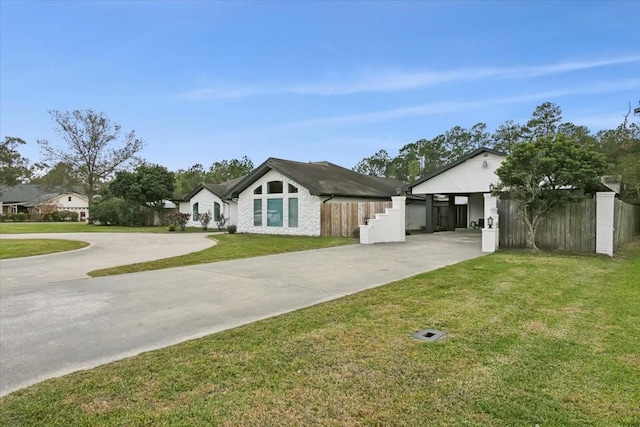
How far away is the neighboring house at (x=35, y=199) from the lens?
53.4 m

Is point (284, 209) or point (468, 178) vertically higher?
point (468, 178)

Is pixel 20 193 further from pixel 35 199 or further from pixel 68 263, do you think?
pixel 68 263

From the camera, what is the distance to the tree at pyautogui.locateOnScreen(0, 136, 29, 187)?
50688 mm

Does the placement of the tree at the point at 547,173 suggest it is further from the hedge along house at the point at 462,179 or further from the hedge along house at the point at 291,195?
the hedge along house at the point at 291,195

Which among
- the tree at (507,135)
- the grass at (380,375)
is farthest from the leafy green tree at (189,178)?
the grass at (380,375)

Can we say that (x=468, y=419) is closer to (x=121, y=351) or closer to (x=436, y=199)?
(x=121, y=351)

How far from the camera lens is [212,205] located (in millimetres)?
28594

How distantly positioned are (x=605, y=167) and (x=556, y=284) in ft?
21.5

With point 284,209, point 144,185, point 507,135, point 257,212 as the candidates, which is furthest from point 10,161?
point 507,135

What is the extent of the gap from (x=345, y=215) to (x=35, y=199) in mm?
58296

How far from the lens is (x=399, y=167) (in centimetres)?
5594

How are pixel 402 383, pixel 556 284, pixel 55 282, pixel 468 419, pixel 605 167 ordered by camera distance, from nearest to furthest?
pixel 468 419, pixel 402 383, pixel 556 284, pixel 55 282, pixel 605 167

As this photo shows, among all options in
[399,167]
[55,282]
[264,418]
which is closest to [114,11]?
[55,282]

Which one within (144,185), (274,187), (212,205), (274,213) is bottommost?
(274,213)
